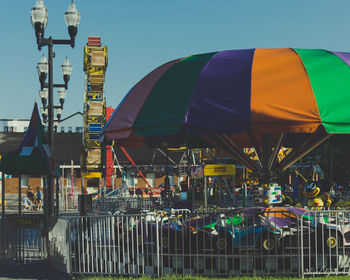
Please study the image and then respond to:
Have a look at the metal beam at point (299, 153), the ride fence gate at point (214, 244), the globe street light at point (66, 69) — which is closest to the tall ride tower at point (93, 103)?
the globe street light at point (66, 69)

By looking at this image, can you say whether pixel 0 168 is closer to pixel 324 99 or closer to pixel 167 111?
pixel 167 111

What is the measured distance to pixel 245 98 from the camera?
33.4 ft

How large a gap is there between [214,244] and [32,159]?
465 centimetres

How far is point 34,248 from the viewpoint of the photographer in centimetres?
1220

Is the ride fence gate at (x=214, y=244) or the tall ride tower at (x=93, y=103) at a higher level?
the tall ride tower at (x=93, y=103)

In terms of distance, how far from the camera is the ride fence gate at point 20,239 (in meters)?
11.9

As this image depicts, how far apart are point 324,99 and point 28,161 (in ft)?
21.1

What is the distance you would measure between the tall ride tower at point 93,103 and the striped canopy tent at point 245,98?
68.1ft

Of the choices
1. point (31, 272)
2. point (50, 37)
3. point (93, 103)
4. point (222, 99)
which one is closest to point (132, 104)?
point (222, 99)

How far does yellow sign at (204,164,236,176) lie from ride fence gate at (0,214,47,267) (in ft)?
33.3

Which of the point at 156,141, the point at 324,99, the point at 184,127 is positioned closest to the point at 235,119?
the point at 184,127

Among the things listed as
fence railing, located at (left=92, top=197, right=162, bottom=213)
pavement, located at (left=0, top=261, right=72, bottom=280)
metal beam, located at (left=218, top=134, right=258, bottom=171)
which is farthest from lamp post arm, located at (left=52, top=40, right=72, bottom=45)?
pavement, located at (left=0, top=261, right=72, bottom=280)

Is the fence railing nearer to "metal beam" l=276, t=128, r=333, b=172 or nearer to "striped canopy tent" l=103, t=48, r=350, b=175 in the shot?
"striped canopy tent" l=103, t=48, r=350, b=175

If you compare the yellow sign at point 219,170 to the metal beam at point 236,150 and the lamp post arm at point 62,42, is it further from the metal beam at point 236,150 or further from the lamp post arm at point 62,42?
the metal beam at point 236,150
